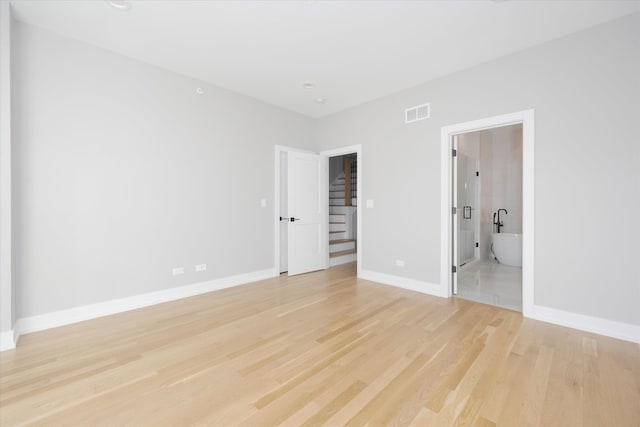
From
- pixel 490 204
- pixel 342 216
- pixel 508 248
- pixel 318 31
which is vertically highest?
pixel 318 31

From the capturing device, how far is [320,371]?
198 cm

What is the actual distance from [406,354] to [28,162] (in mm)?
3882

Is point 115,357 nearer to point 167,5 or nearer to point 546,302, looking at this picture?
point 167,5

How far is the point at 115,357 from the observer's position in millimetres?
2201

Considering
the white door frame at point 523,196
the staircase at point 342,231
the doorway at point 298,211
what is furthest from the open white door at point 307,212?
the white door frame at point 523,196

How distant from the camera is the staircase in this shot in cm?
578

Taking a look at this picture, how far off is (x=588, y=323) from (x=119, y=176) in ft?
16.8

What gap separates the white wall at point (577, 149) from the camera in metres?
2.47

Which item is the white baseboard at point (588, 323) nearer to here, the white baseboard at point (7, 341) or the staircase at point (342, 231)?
the staircase at point (342, 231)

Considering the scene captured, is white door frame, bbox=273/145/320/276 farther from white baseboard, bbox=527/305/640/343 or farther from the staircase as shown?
white baseboard, bbox=527/305/640/343

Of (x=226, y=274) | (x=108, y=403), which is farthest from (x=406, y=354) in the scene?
(x=226, y=274)

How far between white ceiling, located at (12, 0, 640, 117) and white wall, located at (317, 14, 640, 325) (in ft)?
0.75

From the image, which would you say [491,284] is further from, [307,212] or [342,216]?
[342,216]

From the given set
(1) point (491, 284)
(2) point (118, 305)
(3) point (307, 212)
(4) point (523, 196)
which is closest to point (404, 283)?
(1) point (491, 284)
